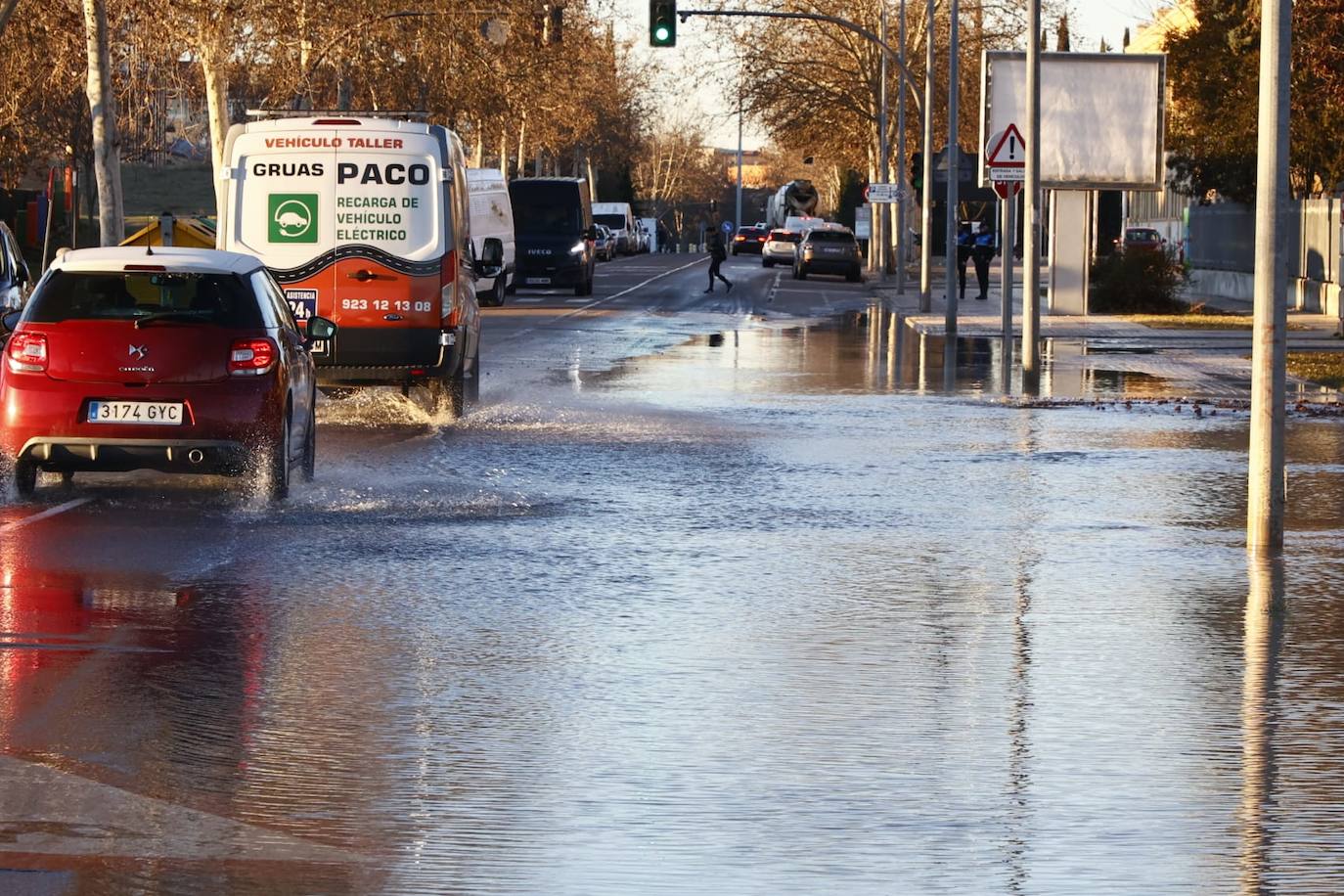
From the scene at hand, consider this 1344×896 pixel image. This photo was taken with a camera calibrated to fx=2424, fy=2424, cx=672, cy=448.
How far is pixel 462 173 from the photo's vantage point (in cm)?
2050

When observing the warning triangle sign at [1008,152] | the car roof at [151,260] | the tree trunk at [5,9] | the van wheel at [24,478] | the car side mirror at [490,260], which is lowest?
the van wheel at [24,478]

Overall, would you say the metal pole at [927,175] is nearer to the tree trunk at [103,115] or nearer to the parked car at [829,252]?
the tree trunk at [103,115]

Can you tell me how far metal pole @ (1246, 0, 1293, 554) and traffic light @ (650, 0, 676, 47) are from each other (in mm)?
29514

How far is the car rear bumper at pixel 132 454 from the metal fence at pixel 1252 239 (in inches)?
1037

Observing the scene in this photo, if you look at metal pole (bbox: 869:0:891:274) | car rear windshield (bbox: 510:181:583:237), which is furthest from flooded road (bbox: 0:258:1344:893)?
metal pole (bbox: 869:0:891:274)

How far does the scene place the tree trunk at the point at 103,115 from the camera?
3838cm

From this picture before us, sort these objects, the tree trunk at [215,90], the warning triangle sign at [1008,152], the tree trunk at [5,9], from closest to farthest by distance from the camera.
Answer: the warning triangle sign at [1008,152] < the tree trunk at [5,9] < the tree trunk at [215,90]

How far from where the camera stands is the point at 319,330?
51.9 feet

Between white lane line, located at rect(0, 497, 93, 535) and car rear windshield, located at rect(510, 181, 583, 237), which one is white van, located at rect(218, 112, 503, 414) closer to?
white lane line, located at rect(0, 497, 93, 535)

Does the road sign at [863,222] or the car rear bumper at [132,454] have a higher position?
the road sign at [863,222]

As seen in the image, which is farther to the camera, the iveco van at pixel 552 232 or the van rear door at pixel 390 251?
the iveco van at pixel 552 232

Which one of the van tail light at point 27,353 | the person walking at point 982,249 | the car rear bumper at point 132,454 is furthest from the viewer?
the person walking at point 982,249

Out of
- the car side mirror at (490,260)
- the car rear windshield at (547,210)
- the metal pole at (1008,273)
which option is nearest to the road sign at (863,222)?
the car rear windshield at (547,210)

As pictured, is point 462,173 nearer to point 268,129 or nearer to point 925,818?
point 268,129
